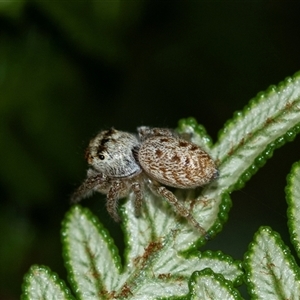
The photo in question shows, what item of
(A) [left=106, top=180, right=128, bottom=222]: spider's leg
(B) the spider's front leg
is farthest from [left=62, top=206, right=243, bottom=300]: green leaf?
(B) the spider's front leg

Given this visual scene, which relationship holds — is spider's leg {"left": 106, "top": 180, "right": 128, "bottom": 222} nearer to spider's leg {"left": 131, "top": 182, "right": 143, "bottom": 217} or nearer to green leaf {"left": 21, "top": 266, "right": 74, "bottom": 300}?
spider's leg {"left": 131, "top": 182, "right": 143, "bottom": 217}

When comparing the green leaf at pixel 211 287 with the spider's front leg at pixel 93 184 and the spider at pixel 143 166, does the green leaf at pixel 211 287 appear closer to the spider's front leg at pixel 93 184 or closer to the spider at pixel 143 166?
the spider at pixel 143 166

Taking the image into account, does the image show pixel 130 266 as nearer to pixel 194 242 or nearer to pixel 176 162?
pixel 194 242

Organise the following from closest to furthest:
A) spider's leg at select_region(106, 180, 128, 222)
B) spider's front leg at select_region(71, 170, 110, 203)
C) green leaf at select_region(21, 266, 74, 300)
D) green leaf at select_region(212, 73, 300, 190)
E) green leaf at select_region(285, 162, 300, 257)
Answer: green leaf at select_region(285, 162, 300, 257) → green leaf at select_region(21, 266, 74, 300) → green leaf at select_region(212, 73, 300, 190) → spider's leg at select_region(106, 180, 128, 222) → spider's front leg at select_region(71, 170, 110, 203)

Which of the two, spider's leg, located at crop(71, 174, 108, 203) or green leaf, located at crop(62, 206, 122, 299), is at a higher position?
spider's leg, located at crop(71, 174, 108, 203)

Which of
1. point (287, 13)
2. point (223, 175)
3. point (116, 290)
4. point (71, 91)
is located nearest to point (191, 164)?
point (223, 175)

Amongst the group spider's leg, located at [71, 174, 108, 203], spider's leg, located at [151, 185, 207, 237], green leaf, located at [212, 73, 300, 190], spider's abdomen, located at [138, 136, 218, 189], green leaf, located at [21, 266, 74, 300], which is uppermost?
green leaf, located at [212, 73, 300, 190]

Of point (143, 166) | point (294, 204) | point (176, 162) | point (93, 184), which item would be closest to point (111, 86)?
point (93, 184)
